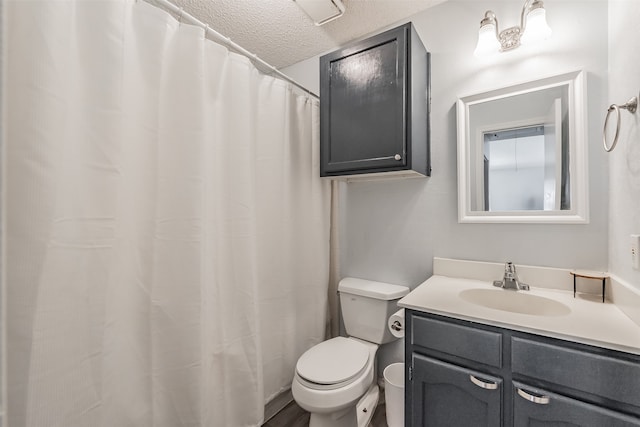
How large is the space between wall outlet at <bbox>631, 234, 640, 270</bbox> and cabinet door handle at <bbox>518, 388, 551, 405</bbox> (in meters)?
0.52

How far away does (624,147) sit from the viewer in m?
1.01

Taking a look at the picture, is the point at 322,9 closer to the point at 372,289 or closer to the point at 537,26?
the point at 537,26

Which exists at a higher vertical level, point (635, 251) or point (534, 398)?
point (635, 251)

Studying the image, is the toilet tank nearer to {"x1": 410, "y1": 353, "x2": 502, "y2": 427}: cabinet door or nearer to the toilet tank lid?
the toilet tank lid

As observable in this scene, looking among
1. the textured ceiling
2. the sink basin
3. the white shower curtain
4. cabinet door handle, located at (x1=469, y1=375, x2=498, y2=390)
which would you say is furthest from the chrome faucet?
the textured ceiling

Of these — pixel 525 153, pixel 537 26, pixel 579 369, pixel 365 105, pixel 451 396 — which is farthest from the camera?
pixel 365 105

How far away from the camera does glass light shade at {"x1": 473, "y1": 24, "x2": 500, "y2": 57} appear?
135 cm

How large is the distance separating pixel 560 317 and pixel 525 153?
2.55 feet

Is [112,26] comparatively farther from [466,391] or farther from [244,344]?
[466,391]

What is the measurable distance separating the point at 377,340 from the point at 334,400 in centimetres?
48

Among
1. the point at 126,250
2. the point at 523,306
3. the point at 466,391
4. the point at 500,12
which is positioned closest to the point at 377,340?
the point at 466,391

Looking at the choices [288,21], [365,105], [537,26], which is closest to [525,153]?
[537,26]

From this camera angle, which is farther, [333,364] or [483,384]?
[333,364]

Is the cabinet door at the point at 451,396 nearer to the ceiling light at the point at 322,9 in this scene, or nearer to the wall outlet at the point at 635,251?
the wall outlet at the point at 635,251
